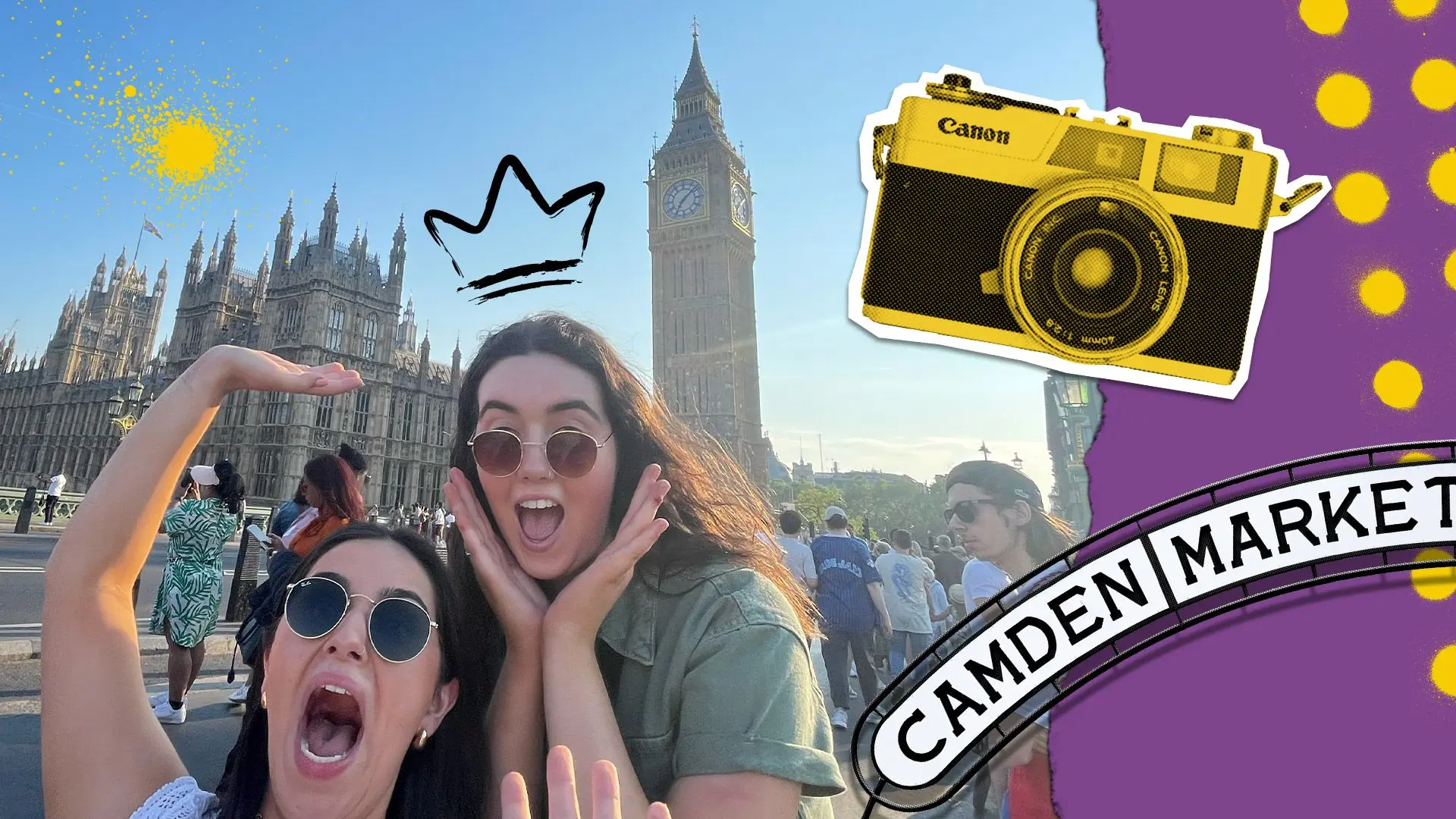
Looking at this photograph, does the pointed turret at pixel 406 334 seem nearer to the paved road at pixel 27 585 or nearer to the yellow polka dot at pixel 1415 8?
the paved road at pixel 27 585

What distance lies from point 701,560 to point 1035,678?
3.33ft

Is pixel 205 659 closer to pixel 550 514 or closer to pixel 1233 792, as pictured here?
pixel 550 514

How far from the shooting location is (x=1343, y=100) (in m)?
2.10

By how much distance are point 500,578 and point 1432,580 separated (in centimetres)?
270

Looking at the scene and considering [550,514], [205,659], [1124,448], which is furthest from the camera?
[205,659]

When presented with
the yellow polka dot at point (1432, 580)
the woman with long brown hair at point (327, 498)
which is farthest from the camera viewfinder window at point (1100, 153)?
the woman with long brown hair at point (327, 498)

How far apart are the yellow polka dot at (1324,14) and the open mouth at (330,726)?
11.8 ft

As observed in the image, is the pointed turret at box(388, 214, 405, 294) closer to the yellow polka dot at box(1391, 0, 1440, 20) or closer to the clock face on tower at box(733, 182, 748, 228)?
the clock face on tower at box(733, 182, 748, 228)

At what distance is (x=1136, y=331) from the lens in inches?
75.0

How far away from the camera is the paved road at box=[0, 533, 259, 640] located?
214 inches

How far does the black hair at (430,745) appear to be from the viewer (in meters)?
1.35

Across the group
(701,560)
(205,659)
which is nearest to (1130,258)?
(701,560)

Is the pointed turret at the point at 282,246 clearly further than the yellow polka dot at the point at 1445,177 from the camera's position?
Yes

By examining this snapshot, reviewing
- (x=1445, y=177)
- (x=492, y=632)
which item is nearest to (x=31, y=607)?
(x=492, y=632)
